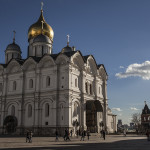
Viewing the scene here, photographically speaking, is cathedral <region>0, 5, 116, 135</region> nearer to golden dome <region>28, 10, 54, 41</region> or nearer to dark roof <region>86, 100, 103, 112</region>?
dark roof <region>86, 100, 103, 112</region>

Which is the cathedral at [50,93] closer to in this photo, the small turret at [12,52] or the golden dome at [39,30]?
the golden dome at [39,30]

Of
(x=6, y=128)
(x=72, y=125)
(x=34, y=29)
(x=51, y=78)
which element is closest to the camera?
(x=72, y=125)

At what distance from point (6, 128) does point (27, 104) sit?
5458 mm

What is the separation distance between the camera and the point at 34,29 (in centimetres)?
4434

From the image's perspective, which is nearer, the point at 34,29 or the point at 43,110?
the point at 43,110

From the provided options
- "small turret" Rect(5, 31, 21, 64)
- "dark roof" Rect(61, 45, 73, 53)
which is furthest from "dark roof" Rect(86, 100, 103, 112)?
"small turret" Rect(5, 31, 21, 64)

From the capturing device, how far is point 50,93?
35.2 meters

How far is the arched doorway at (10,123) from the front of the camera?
37.7 m

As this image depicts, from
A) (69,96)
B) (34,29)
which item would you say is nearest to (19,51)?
(34,29)

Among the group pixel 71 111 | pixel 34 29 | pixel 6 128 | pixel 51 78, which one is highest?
pixel 34 29

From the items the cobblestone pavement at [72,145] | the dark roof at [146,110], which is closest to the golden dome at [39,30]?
the cobblestone pavement at [72,145]

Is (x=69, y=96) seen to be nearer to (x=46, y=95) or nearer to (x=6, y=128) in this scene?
(x=46, y=95)

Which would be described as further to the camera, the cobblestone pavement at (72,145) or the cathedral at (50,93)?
the cathedral at (50,93)

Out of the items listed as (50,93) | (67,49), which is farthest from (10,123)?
(67,49)
